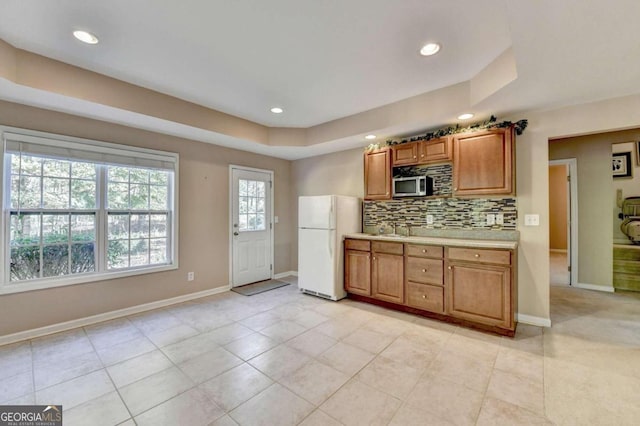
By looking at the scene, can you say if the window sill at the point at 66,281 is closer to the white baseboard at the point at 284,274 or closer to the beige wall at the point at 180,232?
the beige wall at the point at 180,232

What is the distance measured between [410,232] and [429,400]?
2385 mm

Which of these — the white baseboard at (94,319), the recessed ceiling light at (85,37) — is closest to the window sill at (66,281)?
the white baseboard at (94,319)

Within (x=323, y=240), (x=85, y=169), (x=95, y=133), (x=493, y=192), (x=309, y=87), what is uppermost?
(x=309, y=87)

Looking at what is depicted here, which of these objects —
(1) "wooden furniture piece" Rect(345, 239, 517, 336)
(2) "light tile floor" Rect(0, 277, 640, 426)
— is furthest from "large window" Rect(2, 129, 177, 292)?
(1) "wooden furniture piece" Rect(345, 239, 517, 336)

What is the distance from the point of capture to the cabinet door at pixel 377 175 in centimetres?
392

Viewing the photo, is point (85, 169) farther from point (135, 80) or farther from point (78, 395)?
point (78, 395)

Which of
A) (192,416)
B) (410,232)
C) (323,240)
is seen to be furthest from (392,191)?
(192,416)

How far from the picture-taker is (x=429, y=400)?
1846 mm

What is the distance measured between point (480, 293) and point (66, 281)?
14.8 feet

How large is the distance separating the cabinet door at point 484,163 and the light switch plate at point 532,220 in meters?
0.37

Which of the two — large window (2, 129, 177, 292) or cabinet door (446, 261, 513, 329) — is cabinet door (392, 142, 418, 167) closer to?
cabinet door (446, 261, 513, 329)

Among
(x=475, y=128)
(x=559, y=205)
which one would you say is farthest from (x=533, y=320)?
(x=559, y=205)

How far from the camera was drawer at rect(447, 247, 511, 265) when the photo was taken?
2729 mm

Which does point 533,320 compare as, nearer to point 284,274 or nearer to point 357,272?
point 357,272
